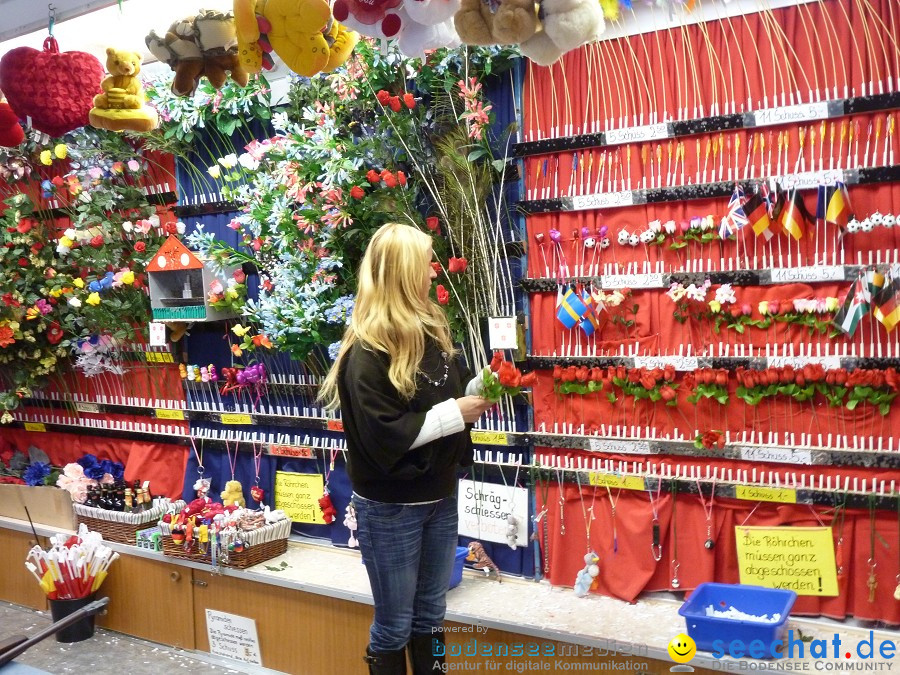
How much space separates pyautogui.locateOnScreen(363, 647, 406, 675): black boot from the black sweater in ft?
Result: 1.57

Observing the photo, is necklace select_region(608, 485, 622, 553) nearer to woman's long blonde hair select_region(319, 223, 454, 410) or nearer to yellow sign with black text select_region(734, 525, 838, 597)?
yellow sign with black text select_region(734, 525, 838, 597)

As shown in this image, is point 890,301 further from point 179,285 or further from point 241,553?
point 179,285

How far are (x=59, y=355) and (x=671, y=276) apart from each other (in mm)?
3473

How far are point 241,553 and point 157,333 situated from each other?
128cm

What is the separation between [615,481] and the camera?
3270mm

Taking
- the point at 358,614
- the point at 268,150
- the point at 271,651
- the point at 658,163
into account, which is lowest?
the point at 271,651

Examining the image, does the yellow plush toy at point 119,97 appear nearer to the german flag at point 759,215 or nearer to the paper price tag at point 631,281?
the paper price tag at point 631,281

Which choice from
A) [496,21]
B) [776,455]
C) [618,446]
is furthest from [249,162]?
[776,455]

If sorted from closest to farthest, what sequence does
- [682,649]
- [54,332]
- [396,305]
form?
[396,305]
[682,649]
[54,332]

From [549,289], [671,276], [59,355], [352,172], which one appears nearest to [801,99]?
[671,276]

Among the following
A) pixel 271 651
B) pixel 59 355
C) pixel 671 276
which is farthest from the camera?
pixel 59 355

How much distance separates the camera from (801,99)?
2.90 m

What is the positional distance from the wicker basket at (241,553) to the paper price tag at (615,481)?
155cm

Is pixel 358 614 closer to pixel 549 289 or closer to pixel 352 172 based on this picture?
pixel 549 289
